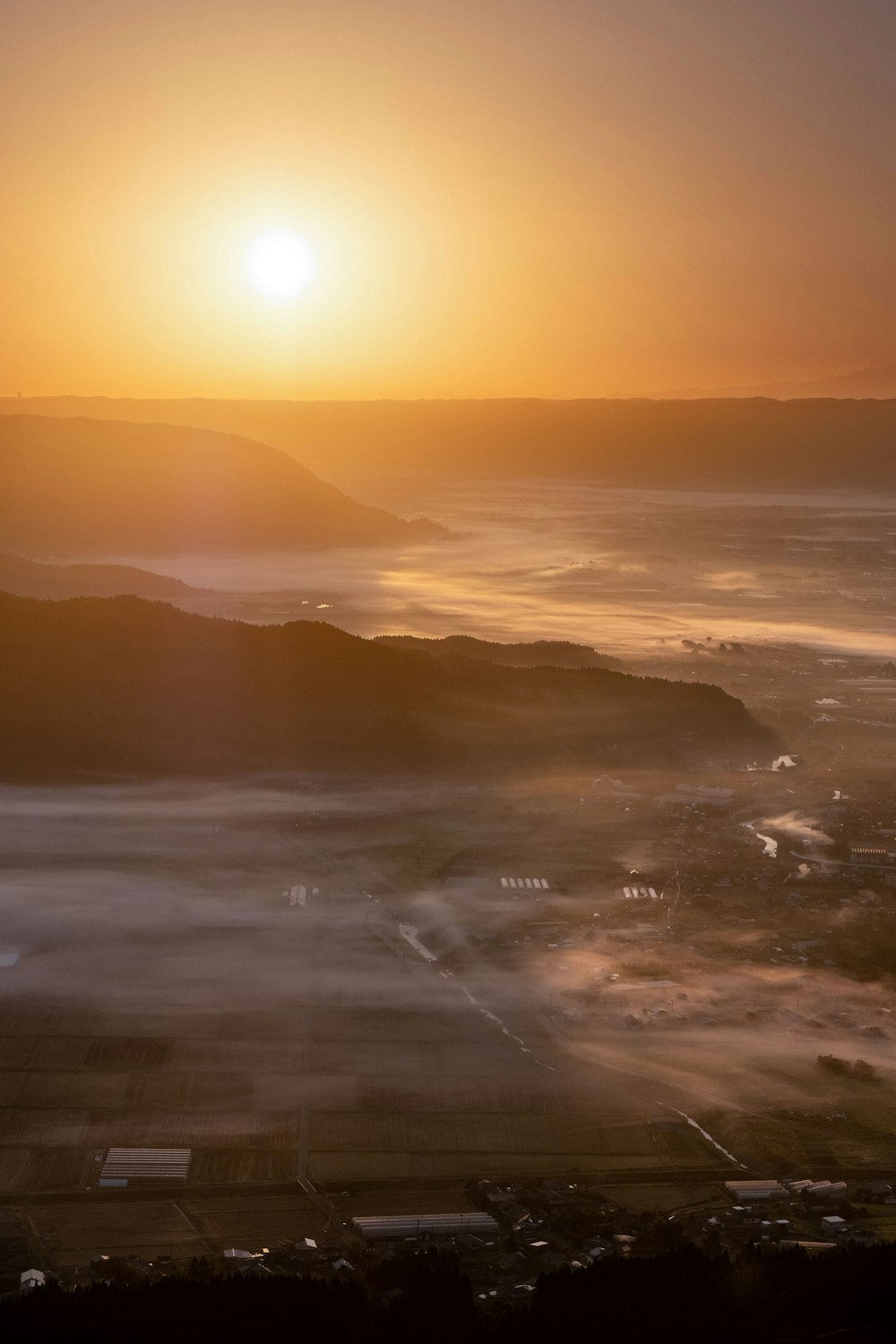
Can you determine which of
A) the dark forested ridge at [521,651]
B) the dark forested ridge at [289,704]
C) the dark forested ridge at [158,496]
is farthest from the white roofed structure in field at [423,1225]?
the dark forested ridge at [158,496]

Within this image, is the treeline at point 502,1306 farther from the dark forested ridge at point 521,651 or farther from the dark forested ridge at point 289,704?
the dark forested ridge at point 521,651

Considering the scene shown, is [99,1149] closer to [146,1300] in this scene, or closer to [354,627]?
[146,1300]

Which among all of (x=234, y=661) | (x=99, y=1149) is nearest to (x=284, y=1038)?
(x=99, y=1149)

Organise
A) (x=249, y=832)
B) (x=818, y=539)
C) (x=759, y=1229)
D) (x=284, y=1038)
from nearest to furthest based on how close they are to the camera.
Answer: (x=759, y=1229) → (x=284, y=1038) → (x=249, y=832) → (x=818, y=539)

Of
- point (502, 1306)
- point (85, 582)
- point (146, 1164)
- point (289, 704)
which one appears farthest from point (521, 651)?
point (502, 1306)

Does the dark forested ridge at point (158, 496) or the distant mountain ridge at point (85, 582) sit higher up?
the dark forested ridge at point (158, 496)
